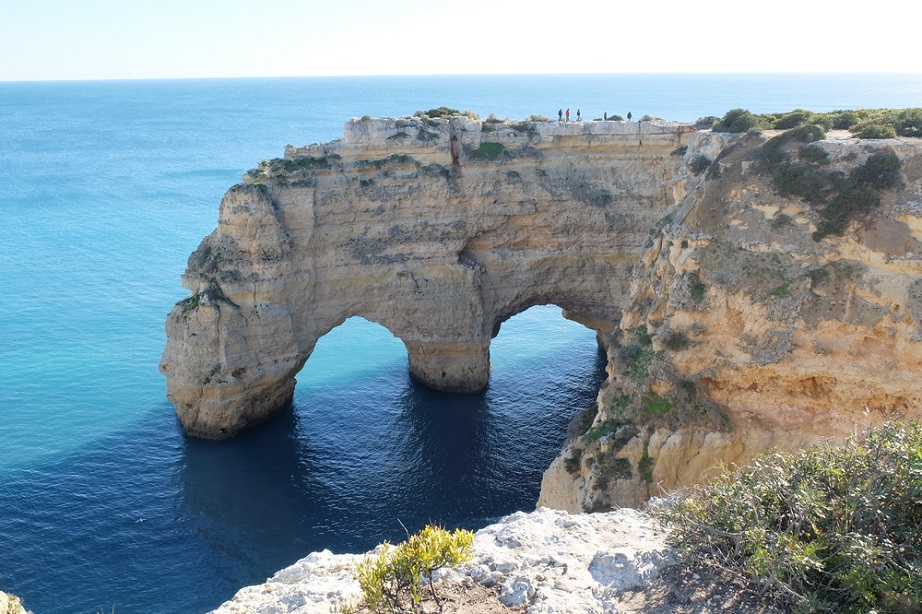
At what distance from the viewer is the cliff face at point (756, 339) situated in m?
21.2

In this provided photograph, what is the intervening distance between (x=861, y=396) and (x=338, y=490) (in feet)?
75.5

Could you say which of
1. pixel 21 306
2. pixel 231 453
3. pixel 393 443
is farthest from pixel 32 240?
pixel 393 443

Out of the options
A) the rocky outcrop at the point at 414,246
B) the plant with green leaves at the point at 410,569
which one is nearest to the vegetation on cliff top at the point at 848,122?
the rocky outcrop at the point at 414,246

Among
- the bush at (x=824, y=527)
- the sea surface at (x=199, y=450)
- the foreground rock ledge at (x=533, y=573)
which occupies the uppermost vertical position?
the bush at (x=824, y=527)

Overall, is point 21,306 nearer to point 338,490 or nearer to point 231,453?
point 231,453

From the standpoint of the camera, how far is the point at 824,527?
11258 mm

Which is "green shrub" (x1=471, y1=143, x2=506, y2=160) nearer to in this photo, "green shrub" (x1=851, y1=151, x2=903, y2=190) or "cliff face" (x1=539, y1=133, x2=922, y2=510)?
"cliff face" (x1=539, y1=133, x2=922, y2=510)

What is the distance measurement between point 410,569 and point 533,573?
219 cm

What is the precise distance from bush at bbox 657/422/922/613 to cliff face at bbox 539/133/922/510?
9.60 m

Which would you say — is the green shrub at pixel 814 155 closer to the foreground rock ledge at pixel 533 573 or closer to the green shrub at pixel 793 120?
the green shrub at pixel 793 120

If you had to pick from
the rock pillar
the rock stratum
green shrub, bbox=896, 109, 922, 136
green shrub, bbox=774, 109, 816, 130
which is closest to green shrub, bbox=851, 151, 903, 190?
the rock stratum

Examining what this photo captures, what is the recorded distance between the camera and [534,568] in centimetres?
1170

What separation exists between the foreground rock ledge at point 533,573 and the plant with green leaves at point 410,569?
67 centimetres

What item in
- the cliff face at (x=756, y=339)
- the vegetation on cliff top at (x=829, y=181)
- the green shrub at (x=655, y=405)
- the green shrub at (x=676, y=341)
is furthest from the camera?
the green shrub at (x=676, y=341)
